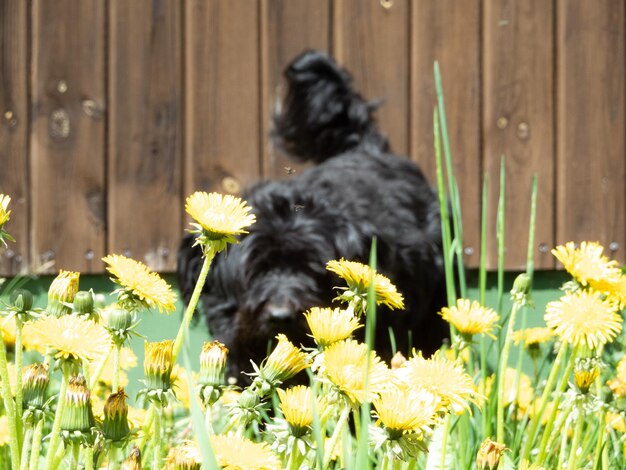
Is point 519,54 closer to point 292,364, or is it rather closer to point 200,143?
point 200,143

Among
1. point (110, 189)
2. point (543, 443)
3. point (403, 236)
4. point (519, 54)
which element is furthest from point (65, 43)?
point (543, 443)

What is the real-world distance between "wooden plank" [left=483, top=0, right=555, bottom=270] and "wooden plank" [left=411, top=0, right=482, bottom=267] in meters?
0.05

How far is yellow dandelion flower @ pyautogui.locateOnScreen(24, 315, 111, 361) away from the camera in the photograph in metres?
0.56

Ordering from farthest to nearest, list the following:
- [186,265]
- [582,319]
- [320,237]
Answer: [186,265] < [320,237] < [582,319]

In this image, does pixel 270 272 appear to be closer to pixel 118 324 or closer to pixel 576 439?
pixel 576 439

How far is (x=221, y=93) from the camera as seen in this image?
3.42 meters

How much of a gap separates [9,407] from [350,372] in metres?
0.23

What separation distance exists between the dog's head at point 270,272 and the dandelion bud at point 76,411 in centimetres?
215

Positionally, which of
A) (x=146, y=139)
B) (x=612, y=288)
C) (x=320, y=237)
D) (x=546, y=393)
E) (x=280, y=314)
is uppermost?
(x=146, y=139)

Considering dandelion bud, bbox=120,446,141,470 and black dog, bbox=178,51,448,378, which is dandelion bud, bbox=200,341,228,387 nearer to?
dandelion bud, bbox=120,446,141,470

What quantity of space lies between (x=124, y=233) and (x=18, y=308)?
9.23 feet

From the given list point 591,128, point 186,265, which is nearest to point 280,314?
point 186,265

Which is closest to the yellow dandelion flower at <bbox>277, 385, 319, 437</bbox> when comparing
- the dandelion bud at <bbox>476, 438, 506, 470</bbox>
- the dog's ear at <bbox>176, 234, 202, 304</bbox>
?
the dandelion bud at <bbox>476, 438, 506, 470</bbox>

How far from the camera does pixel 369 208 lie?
3.29m
